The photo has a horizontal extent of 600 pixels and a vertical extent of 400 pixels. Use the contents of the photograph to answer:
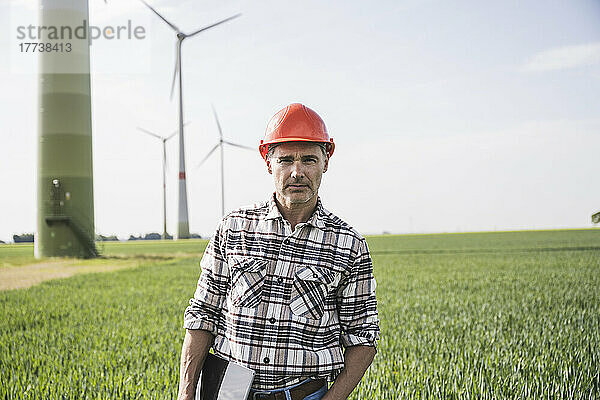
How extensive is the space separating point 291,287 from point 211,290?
35cm

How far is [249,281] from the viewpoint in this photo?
242cm

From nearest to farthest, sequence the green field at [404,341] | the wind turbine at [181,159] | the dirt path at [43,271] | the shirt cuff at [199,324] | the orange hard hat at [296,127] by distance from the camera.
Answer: the orange hard hat at [296,127]
the shirt cuff at [199,324]
the green field at [404,341]
the dirt path at [43,271]
the wind turbine at [181,159]

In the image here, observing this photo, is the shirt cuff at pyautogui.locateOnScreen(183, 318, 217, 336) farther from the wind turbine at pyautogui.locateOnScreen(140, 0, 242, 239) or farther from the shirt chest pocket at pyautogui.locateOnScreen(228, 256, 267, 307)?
the wind turbine at pyautogui.locateOnScreen(140, 0, 242, 239)

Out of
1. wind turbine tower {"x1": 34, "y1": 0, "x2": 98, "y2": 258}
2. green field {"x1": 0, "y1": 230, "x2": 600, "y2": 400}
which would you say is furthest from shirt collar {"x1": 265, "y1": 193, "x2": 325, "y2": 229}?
wind turbine tower {"x1": 34, "y1": 0, "x2": 98, "y2": 258}

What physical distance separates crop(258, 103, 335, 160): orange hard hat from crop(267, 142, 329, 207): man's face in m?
0.04

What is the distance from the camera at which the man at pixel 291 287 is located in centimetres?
240

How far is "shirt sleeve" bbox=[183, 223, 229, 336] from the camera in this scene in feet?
8.23

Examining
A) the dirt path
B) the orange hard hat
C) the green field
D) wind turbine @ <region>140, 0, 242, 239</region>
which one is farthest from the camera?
wind turbine @ <region>140, 0, 242, 239</region>

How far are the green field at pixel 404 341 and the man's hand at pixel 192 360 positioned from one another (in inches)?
105

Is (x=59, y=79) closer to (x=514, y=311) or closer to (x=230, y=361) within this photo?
(x=514, y=311)

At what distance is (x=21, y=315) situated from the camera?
37.5 feet

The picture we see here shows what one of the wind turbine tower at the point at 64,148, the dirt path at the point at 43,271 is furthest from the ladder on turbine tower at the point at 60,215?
the dirt path at the point at 43,271

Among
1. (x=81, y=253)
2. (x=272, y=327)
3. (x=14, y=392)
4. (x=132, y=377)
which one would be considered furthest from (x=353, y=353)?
(x=81, y=253)

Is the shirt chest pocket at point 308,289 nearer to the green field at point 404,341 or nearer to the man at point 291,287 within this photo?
the man at point 291,287
